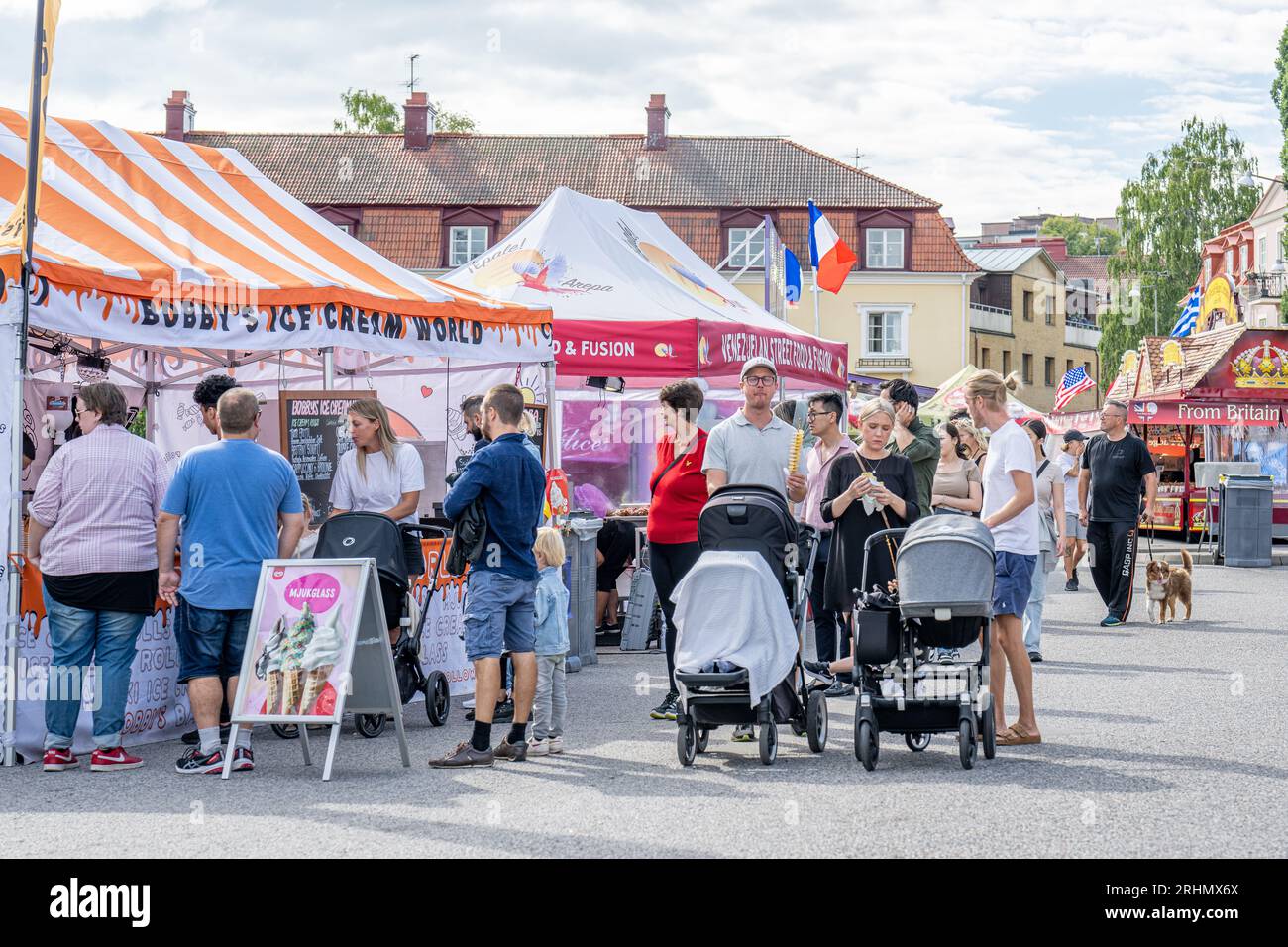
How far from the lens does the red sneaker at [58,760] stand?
26.6 feet

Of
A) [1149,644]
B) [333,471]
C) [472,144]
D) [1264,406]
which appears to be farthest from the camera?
[472,144]

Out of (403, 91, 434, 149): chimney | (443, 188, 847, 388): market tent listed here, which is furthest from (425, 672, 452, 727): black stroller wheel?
(403, 91, 434, 149): chimney

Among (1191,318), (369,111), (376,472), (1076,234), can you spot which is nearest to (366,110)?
(369,111)

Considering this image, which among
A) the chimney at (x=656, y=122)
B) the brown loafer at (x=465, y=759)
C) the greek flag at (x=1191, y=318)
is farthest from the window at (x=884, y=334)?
the brown loafer at (x=465, y=759)

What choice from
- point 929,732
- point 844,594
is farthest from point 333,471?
point 929,732

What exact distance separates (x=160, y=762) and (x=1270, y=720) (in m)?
6.18

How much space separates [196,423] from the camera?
13.9 meters

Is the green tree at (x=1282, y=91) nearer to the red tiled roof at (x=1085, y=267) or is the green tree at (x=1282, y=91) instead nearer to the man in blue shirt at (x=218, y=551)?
the man in blue shirt at (x=218, y=551)

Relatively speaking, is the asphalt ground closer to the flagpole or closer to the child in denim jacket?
the child in denim jacket

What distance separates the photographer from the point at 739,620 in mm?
8016

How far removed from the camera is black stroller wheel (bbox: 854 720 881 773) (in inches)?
306

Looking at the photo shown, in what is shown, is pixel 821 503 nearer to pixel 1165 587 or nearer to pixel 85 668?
pixel 85 668

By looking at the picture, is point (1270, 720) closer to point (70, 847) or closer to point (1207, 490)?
point (70, 847)

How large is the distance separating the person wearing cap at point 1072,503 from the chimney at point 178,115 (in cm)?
3963
